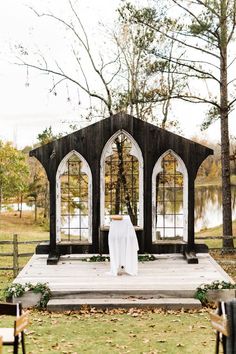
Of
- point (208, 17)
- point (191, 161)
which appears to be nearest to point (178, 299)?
point (191, 161)

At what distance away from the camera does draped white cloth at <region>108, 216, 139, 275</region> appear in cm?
1229

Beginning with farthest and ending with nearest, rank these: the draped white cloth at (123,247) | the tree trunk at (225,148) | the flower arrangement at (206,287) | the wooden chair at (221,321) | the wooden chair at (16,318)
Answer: the tree trunk at (225,148)
the draped white cloth at (123,247)
the flower arrangement at (206,287)
the wooden chair at (16,318)
the wooden chair at (221,321)

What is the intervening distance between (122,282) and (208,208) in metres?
37.9

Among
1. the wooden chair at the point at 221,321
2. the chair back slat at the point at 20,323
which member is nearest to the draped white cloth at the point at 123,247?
the wooden chair at the point at 221,321

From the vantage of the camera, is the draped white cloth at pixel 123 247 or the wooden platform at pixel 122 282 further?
the draped white cloth at pixel 123 247

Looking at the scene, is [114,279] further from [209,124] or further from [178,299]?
[209,124]

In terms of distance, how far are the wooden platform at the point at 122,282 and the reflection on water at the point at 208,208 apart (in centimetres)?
2289

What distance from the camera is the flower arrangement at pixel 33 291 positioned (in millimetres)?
10828

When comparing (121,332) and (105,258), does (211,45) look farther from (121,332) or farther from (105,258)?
(121,332)

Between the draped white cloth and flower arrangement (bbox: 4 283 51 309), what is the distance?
6.17ft

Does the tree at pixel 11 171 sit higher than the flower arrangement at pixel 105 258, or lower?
higher

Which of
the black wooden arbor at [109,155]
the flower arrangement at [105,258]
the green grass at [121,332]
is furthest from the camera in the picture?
→ the black wooden arbor at [109,155]

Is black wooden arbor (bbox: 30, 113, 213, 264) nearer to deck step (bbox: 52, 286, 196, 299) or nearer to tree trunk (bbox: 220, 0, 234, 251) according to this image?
deck step (bbox: 52, 286, 196, 299)

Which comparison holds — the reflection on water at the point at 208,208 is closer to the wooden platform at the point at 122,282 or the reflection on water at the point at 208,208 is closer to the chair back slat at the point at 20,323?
the wooden platform at the point at 122,282
